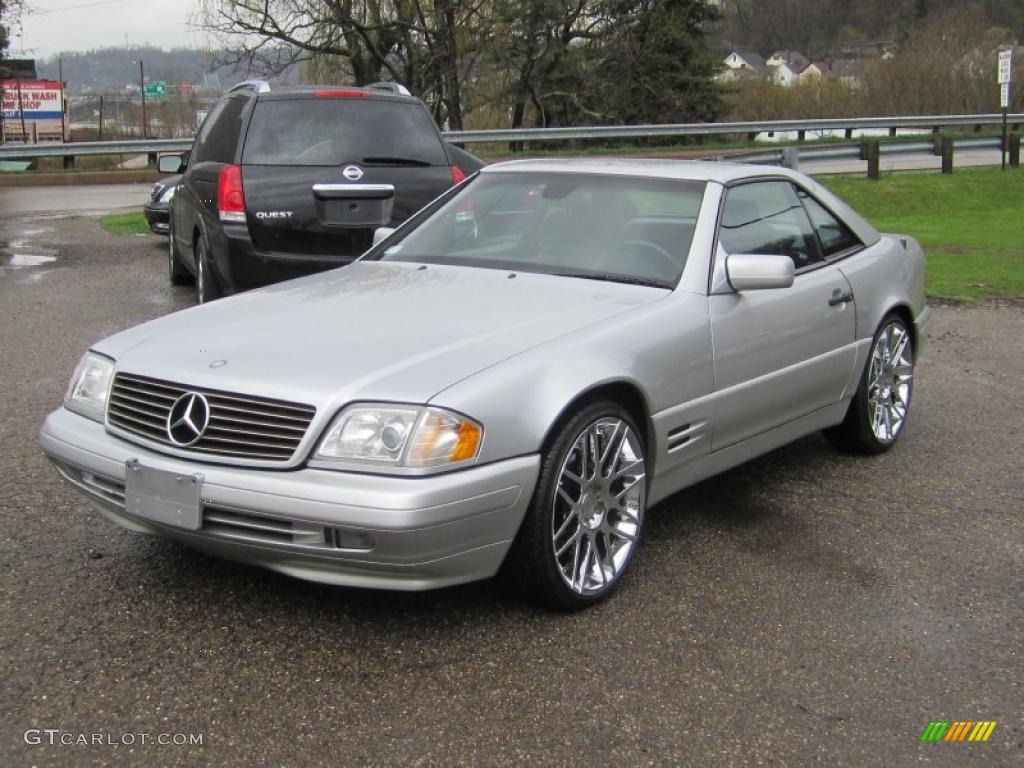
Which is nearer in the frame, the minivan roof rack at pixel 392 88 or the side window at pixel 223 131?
the side window at pixel 223 131

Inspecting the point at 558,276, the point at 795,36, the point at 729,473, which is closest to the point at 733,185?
the point at 558,276

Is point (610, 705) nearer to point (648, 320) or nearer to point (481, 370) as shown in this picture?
point (481, 370)

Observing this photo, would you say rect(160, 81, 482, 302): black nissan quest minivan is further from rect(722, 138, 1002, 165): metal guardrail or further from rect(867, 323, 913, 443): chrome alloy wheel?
rect(722, 138, 1002, 165): metal guardrail

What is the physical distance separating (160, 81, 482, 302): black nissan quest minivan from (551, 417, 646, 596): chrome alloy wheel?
149 inches

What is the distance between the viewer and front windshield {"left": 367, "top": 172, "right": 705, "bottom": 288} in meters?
4.57

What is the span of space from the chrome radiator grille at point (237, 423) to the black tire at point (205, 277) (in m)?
4.09

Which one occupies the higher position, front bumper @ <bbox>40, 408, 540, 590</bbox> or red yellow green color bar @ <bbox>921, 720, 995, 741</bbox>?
front bumper @ <bbox>40, 408, 540, 590</bbox>

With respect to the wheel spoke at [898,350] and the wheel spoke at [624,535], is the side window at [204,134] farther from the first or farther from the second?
the wheel spoke at [624,535]

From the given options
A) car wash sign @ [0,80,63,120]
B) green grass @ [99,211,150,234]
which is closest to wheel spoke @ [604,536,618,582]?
green grass @ [99,211,150,234]

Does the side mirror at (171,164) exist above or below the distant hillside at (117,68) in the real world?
below

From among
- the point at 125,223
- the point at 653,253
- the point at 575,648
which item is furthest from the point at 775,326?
the point at 125,223

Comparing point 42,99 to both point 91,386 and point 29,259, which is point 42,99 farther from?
point 91,386

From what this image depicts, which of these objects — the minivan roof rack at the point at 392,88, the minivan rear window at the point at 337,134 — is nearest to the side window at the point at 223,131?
the minivan rear window at the point at 337,134

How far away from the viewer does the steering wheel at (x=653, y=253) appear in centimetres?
450
